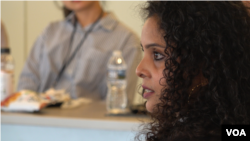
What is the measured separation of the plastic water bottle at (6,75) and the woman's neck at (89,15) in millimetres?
710

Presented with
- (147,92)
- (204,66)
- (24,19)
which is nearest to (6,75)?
(147,92)

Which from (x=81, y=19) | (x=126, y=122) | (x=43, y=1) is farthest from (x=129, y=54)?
(x=43, y=1)

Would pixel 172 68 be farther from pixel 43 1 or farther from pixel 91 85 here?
pixel 43 1

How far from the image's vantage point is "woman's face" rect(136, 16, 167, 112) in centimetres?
83

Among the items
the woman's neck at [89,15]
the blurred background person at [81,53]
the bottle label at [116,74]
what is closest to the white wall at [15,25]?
the blurred background person at [81,53]

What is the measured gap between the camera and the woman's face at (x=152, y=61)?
833 mm

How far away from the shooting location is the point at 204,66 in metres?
0.75

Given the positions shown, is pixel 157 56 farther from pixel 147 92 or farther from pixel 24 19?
pixel 24 19

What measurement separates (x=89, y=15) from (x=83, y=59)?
0.35 metres

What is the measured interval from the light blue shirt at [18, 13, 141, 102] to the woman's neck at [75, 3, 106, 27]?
0.05 metres

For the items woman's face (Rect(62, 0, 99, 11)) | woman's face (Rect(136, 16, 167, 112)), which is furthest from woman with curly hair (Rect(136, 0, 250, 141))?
woman's face (Rect(62, 0, 99, 11))

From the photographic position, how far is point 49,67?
221 centimetres

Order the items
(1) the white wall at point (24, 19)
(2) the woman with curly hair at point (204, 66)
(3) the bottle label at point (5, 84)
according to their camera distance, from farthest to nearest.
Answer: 1. (1) the white wall at point (24, 19)
2. (3) the bottle label at point (5, 84)
3. (2) the woman with curly hair at point (204, 66)

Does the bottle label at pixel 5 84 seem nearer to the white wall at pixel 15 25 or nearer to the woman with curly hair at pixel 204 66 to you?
the woman with curly hair at pixel 204 66
